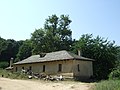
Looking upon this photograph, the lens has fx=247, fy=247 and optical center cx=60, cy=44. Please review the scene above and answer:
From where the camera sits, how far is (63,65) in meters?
42.6

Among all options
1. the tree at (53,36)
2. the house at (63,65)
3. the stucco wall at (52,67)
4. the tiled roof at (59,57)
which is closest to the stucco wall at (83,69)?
the house at (63,65)

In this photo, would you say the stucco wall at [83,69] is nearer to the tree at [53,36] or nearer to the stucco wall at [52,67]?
the stucco wall at [52,67]

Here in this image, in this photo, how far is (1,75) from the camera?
40906 millimetres

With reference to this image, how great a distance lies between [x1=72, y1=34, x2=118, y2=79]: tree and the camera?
169 ft

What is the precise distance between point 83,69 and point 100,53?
9790 millimetres

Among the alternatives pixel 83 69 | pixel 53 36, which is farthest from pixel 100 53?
pixel 53 36

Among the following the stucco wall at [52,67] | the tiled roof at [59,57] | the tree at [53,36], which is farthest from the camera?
the tree at [53,36]

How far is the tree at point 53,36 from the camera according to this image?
68.5 m

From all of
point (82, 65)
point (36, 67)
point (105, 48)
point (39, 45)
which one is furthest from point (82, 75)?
point (39, 45)

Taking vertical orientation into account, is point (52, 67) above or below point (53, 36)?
below

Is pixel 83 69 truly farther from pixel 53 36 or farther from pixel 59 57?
pixel 53 36

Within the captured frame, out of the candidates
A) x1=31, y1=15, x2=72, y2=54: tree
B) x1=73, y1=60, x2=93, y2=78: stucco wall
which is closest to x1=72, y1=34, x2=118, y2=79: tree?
x1=73, y1=60, x2=93, y2=78: stucco wall

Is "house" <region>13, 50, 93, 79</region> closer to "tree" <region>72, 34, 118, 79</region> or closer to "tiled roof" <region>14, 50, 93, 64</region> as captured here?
"tiled roof" <region>14, 50, 93, 64</region>

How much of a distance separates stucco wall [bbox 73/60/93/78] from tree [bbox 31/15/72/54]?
2325cm
